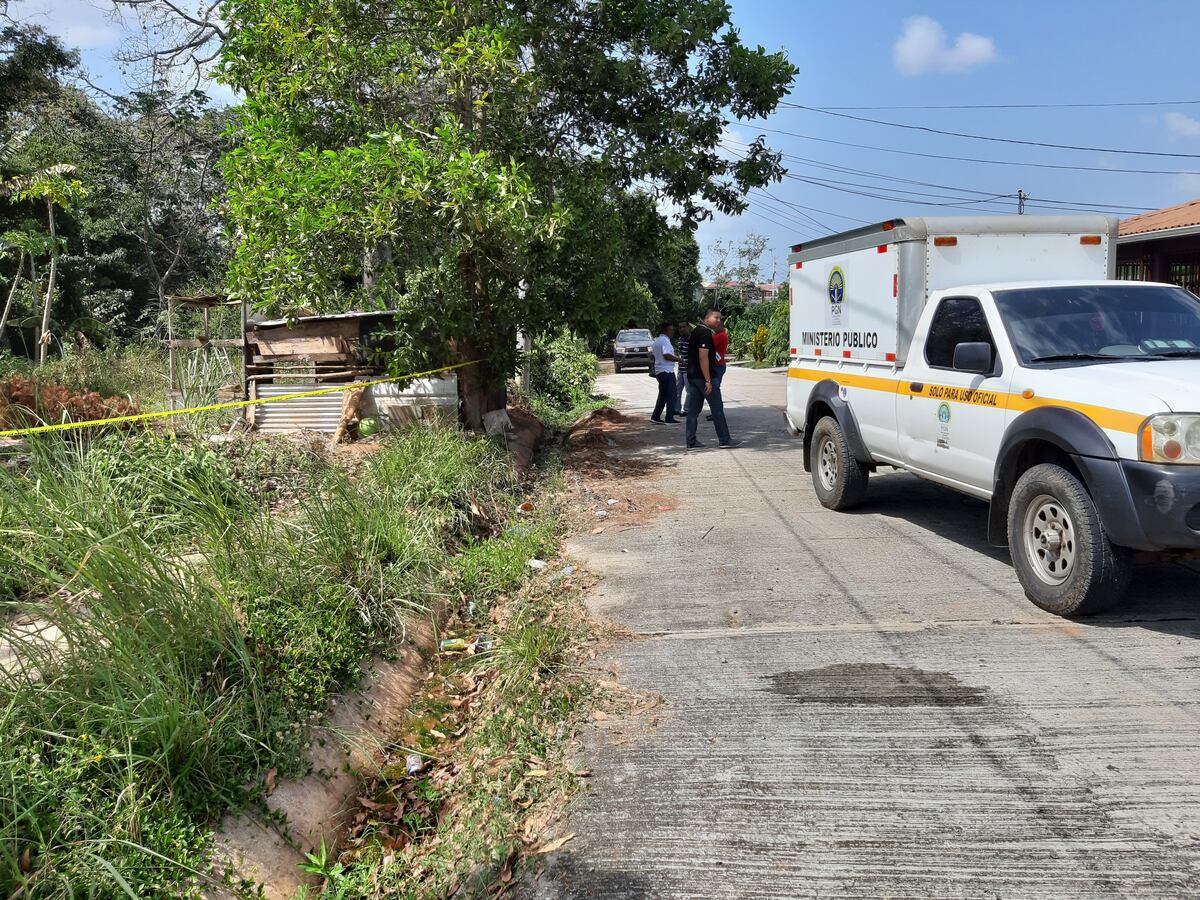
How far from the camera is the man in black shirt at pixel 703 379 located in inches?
503

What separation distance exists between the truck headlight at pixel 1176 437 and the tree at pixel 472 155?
21.3 ft

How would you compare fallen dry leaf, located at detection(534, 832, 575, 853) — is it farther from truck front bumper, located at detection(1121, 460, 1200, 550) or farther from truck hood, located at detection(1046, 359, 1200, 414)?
truck hood, located at detection(1046, 359, 1200, 414)

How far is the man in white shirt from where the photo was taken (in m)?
17.2

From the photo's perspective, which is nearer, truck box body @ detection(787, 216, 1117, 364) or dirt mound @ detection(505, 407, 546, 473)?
truck box body @ detection(787, 216, 1117, 364)

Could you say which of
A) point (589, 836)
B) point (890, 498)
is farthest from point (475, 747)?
point (890, 498)

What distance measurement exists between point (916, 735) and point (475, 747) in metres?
2.10

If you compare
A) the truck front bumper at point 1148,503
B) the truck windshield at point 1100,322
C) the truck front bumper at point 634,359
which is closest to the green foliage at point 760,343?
the truck front bumper at point 634,359

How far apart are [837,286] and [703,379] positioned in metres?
4.42

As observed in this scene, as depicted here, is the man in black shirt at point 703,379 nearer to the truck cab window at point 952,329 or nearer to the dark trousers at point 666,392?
the dark trousers at point 666,392

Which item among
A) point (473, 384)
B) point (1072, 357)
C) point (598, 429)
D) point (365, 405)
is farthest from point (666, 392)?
point (1072, 357)

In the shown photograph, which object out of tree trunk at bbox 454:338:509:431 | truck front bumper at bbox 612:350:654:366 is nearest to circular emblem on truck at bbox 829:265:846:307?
tree trunk at bbox 454:338:509:431

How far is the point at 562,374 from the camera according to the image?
2266 cm

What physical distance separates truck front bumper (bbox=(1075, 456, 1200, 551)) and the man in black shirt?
782 cm

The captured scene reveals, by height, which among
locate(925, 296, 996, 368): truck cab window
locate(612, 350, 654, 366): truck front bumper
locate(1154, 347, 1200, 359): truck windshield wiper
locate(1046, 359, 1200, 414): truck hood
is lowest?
locate(1046, 359, 1200, 414): truck hood
